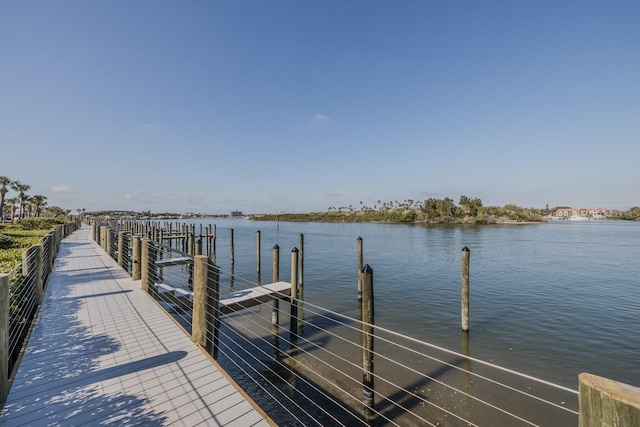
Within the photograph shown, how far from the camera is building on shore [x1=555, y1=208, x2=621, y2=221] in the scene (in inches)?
5997

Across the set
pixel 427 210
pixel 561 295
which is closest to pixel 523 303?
pixel 561 295

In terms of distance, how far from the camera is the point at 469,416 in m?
5.68

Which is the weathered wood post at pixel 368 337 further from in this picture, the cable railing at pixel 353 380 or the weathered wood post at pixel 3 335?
the weathered wood post at pixel 3 335

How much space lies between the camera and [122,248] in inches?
436

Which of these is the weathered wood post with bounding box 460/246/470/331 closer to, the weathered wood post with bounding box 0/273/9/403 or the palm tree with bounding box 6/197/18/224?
the weathered wood post with bounding box 0/273/9/403

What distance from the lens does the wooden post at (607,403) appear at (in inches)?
45.9

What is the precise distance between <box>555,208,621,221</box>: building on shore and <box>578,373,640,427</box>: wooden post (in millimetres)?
192906

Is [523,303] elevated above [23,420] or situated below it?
below

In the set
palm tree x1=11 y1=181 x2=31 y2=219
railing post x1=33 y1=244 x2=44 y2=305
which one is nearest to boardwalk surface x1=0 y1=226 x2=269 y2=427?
railing post x1=33 y1=244 x2=44 y2=305

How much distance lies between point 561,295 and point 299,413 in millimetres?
13444

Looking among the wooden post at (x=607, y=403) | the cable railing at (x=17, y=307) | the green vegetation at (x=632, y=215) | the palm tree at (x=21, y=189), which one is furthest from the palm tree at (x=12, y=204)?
the green vegetation at (x=632, y=215)

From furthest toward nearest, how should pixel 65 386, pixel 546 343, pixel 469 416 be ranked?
1. pixel 546 343
2. pixel 469 416
3. pixel 65 386

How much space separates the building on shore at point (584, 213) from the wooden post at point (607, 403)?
633 feet

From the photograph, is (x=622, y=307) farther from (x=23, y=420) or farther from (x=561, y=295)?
(x=23, y=420)
